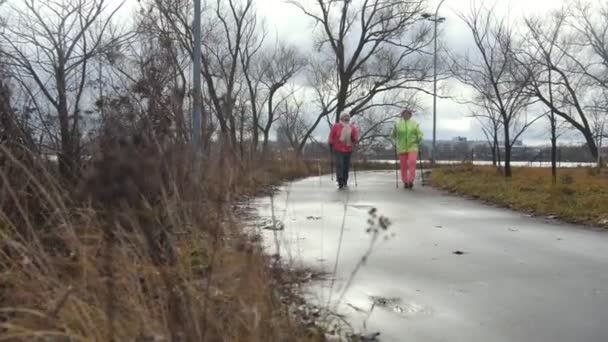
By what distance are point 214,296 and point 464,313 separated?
1.78 metres

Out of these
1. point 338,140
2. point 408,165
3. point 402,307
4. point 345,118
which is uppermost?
point 345,118

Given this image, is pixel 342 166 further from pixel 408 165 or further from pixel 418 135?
pixel 418 135

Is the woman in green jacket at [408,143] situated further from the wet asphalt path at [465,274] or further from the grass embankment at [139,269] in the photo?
the grass embankment at [139,269]

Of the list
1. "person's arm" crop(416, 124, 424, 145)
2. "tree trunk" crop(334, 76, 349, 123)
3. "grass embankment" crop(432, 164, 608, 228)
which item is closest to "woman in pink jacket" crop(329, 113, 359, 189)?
"person's arm" crop(416, 124, 424, 145)

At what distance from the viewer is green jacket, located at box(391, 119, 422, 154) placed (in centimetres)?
1409

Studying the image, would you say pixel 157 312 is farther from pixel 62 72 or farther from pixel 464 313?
pixel 62 72

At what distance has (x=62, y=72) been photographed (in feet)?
27.3

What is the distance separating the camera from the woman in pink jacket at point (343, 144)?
46.0 ft

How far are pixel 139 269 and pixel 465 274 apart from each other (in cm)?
289

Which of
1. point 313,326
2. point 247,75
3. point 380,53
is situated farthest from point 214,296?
point 380,53

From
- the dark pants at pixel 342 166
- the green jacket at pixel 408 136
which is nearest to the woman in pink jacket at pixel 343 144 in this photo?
the dark pants at pixel 342 166

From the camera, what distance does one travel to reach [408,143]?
1409 centimetres

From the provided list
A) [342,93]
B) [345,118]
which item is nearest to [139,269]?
[345,118]

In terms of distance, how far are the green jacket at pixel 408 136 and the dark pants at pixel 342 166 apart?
126cm
